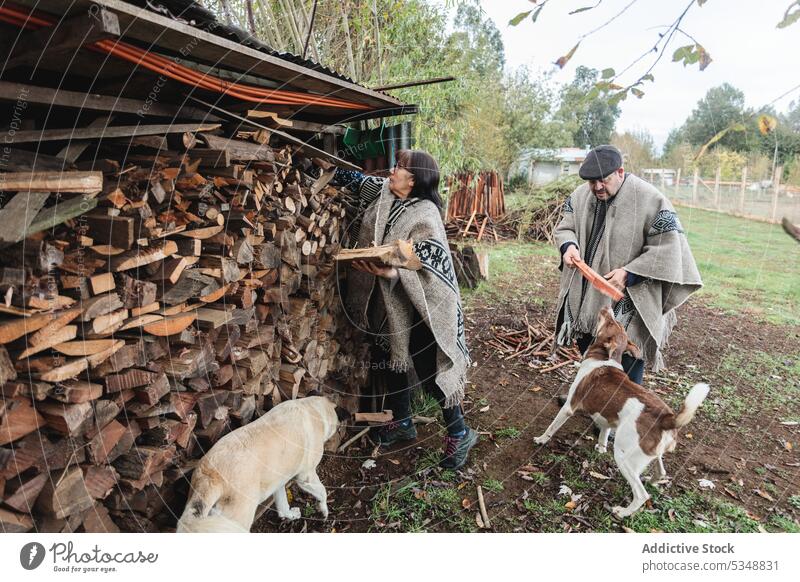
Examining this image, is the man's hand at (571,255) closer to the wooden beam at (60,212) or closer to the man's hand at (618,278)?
the man's hand at (618,278)

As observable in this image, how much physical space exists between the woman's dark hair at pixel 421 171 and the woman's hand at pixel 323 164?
0.38 metres

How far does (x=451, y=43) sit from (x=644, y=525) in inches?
185

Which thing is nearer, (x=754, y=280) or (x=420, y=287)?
(x=420, y=287)

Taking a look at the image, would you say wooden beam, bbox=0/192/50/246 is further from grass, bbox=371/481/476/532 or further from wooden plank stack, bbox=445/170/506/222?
wooden plank stack, bbox=445/170/506/222

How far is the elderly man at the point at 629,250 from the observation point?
2.31 meters

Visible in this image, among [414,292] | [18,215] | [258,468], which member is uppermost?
[18,215]

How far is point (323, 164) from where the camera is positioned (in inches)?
95.8

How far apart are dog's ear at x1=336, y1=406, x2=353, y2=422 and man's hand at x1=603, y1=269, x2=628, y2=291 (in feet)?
5.72

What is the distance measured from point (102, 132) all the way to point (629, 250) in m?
2.40

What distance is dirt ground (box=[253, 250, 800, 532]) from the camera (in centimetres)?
214

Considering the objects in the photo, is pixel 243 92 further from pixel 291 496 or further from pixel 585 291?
→ pixel 585 291

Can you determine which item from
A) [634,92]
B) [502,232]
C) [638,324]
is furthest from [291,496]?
[502,232]

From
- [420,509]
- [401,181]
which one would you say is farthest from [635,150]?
[420,509]

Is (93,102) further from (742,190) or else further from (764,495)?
(764,495)
